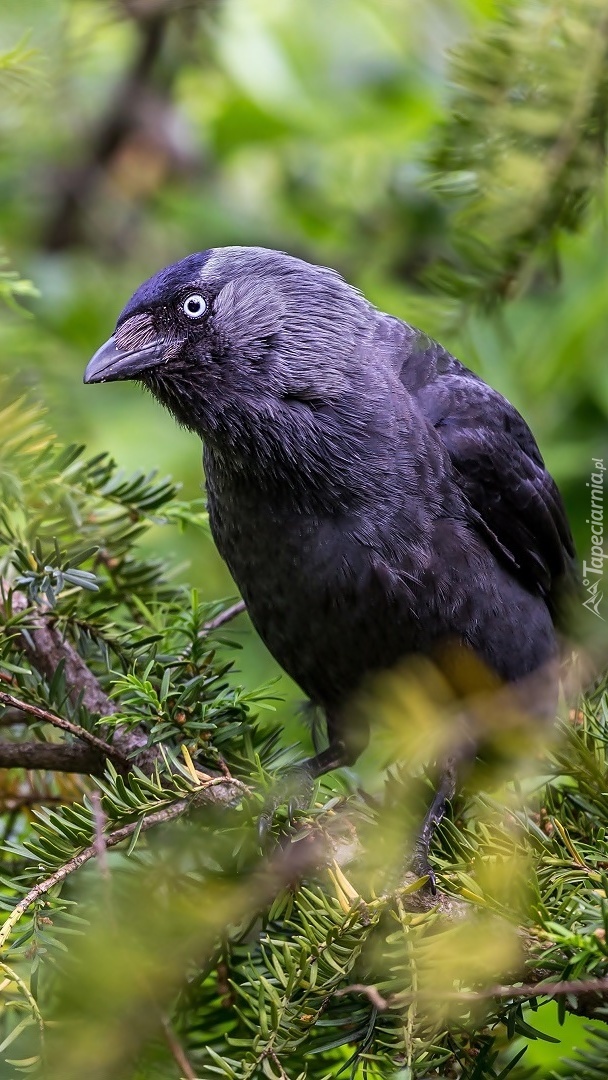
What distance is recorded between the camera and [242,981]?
2.08 meters

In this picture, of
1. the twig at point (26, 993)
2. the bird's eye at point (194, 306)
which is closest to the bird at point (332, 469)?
the bird's eye at point (194, 306)

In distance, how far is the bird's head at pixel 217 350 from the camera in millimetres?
2719

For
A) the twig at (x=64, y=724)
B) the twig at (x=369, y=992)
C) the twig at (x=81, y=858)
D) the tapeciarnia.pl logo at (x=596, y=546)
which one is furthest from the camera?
the tapeciarnia.pl logo at (x=596, y=546)

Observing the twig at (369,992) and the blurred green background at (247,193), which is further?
the blurred green background at (247,193)

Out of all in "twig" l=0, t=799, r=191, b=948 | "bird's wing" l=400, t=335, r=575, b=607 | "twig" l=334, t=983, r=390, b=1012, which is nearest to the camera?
"twig" l=334, t=983, r=390, b=1012

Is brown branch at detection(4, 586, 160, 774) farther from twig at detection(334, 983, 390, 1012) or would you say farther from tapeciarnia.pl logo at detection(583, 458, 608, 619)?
tapeciarnia.pl logo at detection(583, 458, 608, 619)

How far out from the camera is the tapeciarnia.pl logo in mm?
3121

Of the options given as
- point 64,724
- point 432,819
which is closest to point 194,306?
point 64,724

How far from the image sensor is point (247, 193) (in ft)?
19.3

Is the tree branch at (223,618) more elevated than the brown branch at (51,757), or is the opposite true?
the brown branch at (51,757)

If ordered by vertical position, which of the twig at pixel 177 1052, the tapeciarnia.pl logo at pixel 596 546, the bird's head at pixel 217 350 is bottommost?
the tapeciarnia.pl logo at pixel 596 546

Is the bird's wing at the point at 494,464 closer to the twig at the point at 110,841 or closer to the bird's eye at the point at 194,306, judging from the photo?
the bird's eye at the point at 194,306

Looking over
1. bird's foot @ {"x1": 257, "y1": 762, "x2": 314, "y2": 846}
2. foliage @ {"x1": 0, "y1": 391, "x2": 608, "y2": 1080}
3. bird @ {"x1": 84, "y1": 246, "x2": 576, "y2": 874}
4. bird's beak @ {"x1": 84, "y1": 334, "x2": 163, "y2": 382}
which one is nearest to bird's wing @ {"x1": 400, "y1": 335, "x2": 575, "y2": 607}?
bird @ {"x1": 84, "y1": 246, "x2": 576, "y2": 874}

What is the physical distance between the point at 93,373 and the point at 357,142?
2350 mm
